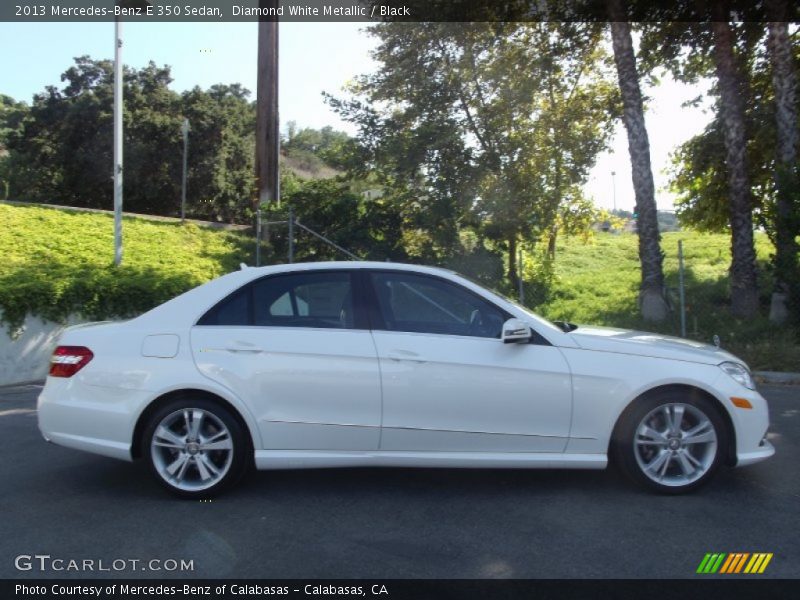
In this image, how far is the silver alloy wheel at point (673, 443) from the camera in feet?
16.1

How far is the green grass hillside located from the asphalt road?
540 cm

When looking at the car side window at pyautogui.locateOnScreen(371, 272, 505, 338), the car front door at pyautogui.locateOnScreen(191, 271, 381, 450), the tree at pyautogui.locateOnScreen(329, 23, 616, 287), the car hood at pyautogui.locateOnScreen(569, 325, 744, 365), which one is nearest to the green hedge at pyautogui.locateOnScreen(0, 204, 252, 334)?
the tree at pyautogui.locateOnScreen(329, 23, 616, 287)

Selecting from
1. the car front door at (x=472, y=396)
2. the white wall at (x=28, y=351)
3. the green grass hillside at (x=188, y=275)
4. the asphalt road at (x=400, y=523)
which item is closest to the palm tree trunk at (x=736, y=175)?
the green grass hillside at (x=188, y=275)

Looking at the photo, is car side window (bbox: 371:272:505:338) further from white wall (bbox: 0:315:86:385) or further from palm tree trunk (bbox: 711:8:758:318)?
palm tree trunk (bbox: 711:8:758:318)

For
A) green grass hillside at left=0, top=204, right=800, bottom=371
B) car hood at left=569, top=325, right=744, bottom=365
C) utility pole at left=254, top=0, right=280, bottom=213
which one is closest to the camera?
car hood at left=569, top=325, right=744, bottom=365

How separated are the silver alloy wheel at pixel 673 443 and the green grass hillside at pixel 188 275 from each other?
611cm

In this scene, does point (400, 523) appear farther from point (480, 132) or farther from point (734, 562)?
point (480, 132)

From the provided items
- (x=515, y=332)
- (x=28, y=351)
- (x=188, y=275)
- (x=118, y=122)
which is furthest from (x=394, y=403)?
(x=118, y=122)

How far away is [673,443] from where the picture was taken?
492 cm

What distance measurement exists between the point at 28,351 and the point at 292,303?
683 cm

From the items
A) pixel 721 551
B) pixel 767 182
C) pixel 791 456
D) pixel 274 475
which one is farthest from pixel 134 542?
pixel 767 182

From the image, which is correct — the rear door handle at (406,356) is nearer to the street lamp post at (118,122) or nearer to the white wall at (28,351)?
the white wall at (28,351)

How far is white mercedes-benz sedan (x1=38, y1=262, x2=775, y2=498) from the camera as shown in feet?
15.9

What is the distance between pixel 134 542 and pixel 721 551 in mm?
3244
